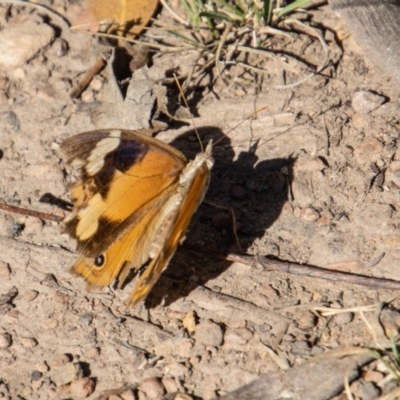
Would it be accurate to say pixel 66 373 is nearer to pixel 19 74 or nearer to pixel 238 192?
pixel 238 192

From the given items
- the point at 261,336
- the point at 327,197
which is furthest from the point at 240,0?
the point at 261,336

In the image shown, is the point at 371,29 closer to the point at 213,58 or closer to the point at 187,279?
the point at 213,58

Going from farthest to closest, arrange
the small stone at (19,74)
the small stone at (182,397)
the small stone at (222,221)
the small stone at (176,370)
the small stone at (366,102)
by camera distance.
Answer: the small stone at (19,74)
the small stone at (366,102)
the small stone at (222,221)
the small stone at (176,370)
the small stone at (182,397)

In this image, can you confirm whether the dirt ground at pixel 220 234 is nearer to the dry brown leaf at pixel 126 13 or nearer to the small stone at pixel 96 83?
the small stone at pixel 96 83

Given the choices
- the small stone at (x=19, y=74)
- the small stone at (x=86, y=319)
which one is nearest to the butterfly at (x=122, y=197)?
the small stone at (x=86, y=319)

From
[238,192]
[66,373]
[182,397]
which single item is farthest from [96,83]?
[182,397]
